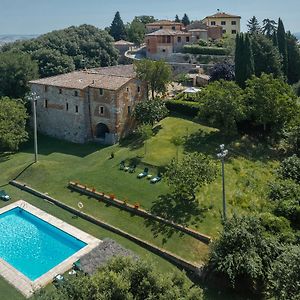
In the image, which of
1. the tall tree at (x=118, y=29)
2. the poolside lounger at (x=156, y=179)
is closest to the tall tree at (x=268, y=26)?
the tall tree at (x=118, y=29)

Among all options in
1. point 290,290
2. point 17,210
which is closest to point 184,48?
point 17,210

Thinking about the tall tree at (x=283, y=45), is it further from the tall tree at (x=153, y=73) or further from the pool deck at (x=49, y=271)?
the pool deck at (x=49, y=271)

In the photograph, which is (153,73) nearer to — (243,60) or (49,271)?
(243,60)

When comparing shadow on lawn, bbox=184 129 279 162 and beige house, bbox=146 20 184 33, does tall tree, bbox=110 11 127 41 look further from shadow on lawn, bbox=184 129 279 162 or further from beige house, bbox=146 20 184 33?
shadow on lawn, bbox=184 129 279 162

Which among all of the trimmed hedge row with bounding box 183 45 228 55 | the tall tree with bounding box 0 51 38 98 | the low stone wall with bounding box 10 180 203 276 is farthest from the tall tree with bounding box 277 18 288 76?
the low stone wall with bounding box 10 180 203 276

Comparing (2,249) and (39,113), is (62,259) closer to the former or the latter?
(2,249)

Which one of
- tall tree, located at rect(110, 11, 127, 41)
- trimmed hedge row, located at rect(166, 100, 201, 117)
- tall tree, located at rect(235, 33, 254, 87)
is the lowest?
trimmed hedge row, located at rect(166, 100, 201, 117)
